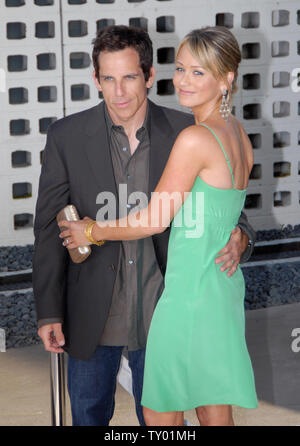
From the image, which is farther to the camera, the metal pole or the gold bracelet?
the metal pole

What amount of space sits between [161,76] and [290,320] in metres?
2.77

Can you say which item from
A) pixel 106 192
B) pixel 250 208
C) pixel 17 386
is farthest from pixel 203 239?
pixel 250 208

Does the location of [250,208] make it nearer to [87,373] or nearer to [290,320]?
[290,320]

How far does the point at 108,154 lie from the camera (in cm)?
291

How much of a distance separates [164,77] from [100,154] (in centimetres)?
480

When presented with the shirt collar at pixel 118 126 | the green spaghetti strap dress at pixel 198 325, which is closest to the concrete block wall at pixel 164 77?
the shirt collar at pixel 118 126

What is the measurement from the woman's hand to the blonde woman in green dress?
154mm

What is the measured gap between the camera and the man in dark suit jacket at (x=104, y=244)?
289 cm


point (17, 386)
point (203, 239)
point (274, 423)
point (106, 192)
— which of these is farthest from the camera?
point (17, 386)

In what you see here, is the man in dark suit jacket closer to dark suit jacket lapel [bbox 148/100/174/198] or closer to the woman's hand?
dark suit jacket lapel [bbox 148/100/174/198]

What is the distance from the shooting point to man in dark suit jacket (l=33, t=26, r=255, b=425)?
289 centimetres

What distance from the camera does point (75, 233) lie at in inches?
109

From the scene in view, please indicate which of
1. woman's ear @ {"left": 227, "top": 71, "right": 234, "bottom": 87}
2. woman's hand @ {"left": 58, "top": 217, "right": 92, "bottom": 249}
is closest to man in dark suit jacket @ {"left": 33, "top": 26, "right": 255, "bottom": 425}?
woman's hand @ {"left": 58, "top": 217, "right": 92, "bottom": 249}

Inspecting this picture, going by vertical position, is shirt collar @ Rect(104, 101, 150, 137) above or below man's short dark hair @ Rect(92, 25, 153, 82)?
below
